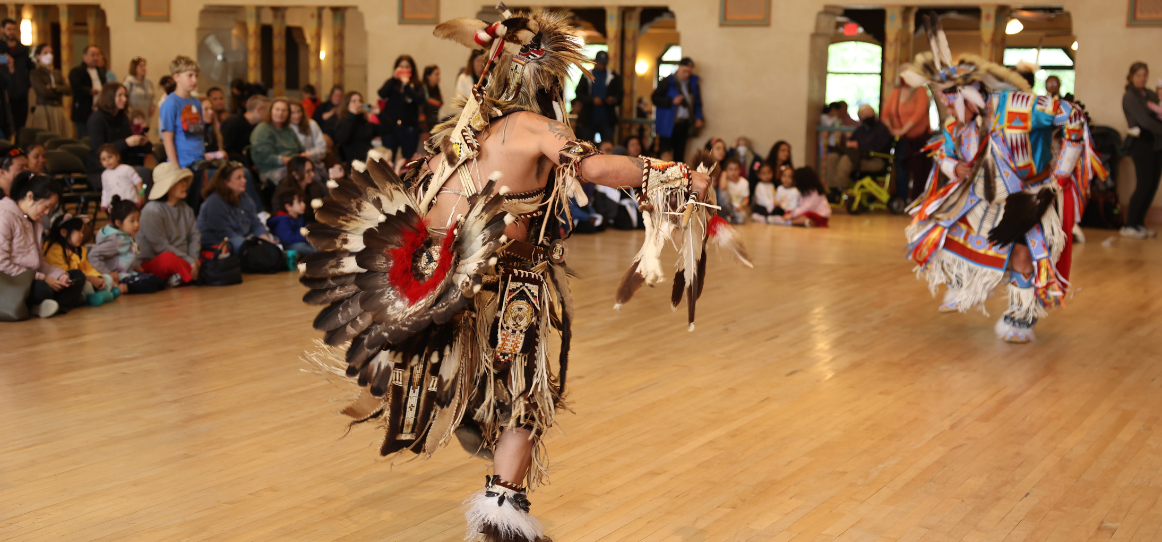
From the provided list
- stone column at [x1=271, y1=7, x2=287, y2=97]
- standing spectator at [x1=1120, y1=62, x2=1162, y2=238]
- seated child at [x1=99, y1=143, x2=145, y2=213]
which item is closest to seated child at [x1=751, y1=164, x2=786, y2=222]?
standing spectator at [x1=1120, y1=62, x2=1162, y2=238]

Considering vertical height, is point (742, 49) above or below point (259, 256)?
above

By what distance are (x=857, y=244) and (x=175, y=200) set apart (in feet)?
17.6

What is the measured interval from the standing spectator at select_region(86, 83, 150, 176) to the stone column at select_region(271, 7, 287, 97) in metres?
8.33

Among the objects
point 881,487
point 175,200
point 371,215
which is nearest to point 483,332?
point 371,215

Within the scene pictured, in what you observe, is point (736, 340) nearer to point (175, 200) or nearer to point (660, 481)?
point (660, 481)

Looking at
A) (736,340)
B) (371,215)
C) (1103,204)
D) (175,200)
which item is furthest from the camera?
(1103,204)

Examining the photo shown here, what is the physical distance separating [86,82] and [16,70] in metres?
0.65

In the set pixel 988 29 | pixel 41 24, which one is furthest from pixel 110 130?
pixel 41 24

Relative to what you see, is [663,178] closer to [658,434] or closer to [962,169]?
[658,434]

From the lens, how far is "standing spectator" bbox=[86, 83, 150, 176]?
768cm

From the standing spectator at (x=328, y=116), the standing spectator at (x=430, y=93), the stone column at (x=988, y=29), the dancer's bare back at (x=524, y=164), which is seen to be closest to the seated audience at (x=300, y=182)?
the standing spectator at (x=328, y=116)

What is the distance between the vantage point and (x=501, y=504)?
245cm

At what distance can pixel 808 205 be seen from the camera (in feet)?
34.0

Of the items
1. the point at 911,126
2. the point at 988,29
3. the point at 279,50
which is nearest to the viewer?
the point at 911,126
